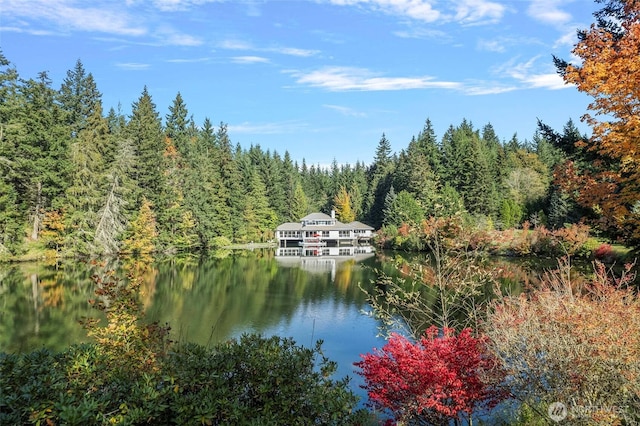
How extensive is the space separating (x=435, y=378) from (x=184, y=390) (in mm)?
3885

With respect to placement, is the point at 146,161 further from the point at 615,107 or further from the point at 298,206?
the point at 615,107

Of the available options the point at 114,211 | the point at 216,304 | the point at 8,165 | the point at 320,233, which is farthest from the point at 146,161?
the point at 216,304

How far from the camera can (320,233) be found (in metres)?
56.9

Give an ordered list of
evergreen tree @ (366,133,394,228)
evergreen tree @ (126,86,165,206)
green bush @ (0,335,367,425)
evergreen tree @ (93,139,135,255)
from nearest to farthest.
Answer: green bush @ (0,335,367,425)
evergreen tree @ (93,139,135,255)
evergreen tree @ (126,86,165,206)
evergreen tree @ (366,133,394,228)

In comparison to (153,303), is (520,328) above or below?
above

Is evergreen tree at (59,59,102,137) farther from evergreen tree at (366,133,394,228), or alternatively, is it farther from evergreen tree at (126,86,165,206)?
evergreen tree at (366,133,394,228)

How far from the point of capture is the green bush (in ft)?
9.76

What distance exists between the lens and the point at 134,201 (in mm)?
38219

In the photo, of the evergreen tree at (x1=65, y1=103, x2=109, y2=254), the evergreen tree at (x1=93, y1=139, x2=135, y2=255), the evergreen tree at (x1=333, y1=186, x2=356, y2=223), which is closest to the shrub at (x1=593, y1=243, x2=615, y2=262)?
the evergreen tree at (x1=93, y1=139, x2=135, y2=255)

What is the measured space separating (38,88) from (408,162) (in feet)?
145

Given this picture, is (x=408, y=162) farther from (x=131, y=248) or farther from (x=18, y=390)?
(x=18, y=390)

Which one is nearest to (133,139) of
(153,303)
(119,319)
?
(153,303)

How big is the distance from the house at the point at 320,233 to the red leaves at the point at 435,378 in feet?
160

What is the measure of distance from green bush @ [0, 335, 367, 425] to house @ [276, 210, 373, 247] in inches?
2016
